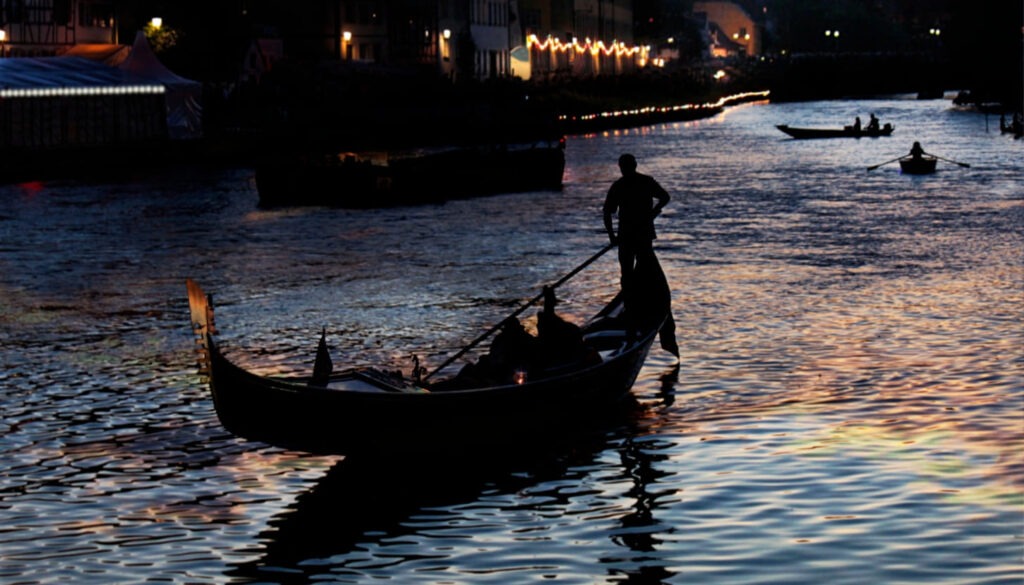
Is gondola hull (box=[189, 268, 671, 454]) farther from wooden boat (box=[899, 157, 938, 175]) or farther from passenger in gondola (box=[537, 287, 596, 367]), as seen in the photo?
wooden boat (box=[899, 157, 938, 175])

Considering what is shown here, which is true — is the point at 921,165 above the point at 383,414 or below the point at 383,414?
below

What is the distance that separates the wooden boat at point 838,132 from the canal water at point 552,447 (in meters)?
49.5

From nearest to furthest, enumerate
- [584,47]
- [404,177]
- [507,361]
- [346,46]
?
[507,361] < [404,177] < [346,46] < [584,47]

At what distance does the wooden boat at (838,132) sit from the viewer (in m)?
91.6

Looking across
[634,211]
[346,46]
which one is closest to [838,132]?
[346,46]

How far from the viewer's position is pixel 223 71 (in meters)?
91.2

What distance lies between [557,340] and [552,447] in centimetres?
140

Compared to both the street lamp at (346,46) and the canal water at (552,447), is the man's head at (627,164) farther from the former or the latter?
the street lamp at (346,46)

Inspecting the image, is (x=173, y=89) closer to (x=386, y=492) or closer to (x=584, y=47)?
(x=386, y=492)

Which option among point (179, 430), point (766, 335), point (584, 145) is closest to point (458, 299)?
point (766, 335)

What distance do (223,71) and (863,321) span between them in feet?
231

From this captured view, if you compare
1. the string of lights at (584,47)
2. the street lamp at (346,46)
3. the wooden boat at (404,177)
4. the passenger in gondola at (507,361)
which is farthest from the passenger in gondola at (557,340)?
the string of lights at (584,47)

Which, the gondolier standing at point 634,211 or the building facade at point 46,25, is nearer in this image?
the gondolier standing at point 634,211

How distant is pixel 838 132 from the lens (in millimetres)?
93812
